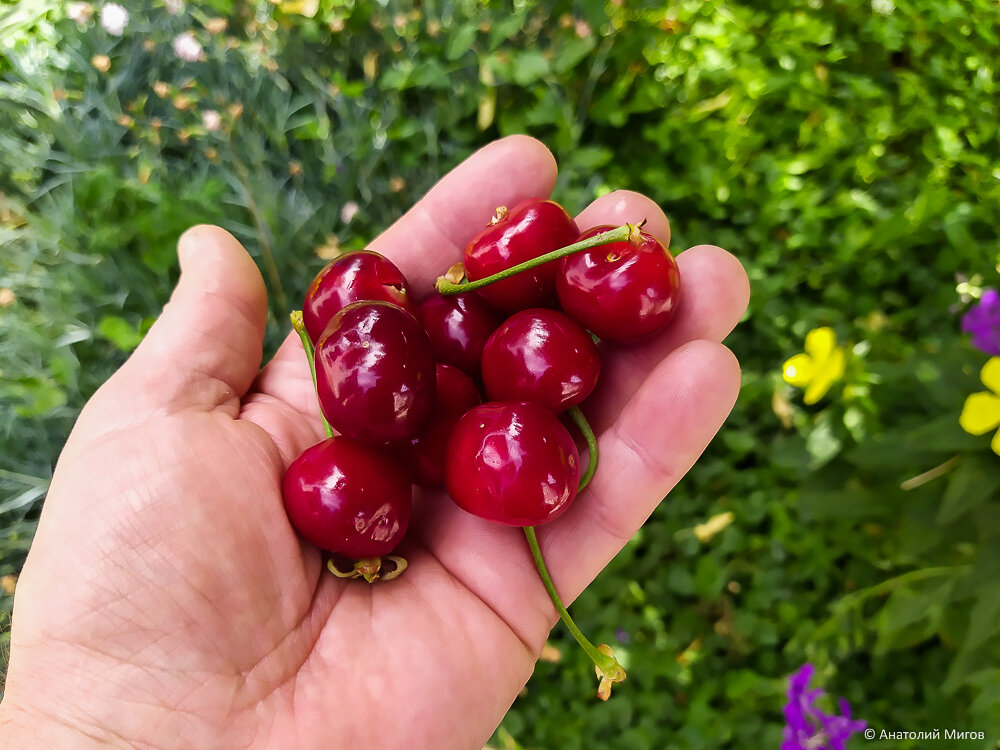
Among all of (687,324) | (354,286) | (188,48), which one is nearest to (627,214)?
(687,324)

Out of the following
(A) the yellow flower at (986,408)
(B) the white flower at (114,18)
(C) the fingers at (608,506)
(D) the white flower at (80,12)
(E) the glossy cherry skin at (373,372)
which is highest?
(D) the white flower at (80,12)

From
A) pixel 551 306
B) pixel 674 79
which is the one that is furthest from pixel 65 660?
pixel 674 79

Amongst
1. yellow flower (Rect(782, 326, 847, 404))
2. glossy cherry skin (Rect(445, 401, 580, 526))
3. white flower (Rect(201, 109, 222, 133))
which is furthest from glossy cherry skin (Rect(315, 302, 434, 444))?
white flower (Rect(201, 109, 222, 133))

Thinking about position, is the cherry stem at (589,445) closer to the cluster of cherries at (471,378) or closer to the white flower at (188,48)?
the cluster of cherries at (471,378)

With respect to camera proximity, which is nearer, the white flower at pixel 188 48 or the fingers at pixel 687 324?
the fingers at pixel 687 324

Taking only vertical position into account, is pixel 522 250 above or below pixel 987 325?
above

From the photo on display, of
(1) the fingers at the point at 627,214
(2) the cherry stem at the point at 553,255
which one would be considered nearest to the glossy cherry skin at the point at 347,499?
(2) the cherry stem at the point at 553,255

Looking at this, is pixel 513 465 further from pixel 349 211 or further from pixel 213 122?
pixel 213 122
